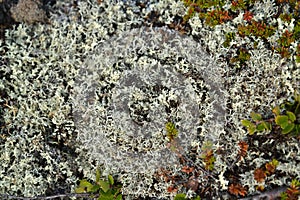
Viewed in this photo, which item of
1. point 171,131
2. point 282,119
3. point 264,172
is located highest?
point 282,119

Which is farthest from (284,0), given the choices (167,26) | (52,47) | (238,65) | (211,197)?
(52,47)

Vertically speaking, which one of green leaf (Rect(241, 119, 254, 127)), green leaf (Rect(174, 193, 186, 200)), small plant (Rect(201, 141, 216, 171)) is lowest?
green leaf (Rect(174, 193, 186, 200))

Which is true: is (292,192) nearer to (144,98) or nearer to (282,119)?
(282,119)

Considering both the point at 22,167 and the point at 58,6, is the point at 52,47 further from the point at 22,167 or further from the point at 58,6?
the point at 22,167

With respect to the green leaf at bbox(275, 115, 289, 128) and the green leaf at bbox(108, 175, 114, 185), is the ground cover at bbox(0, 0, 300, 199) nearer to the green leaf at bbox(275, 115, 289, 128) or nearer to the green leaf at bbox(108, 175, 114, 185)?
the green leaf at bbox(108, 175, 114, 185)

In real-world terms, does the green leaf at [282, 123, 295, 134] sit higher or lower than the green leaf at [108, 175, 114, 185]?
higher

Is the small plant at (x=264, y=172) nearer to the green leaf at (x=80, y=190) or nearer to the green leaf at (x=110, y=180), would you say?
the green leaf at (x=110, y=180)

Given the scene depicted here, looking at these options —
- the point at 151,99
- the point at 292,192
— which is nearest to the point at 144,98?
the point at 151,99

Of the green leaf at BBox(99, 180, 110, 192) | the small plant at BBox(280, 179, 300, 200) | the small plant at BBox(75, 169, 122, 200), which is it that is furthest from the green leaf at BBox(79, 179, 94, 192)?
the small plant at BBox(280, 179, 300, 200)
